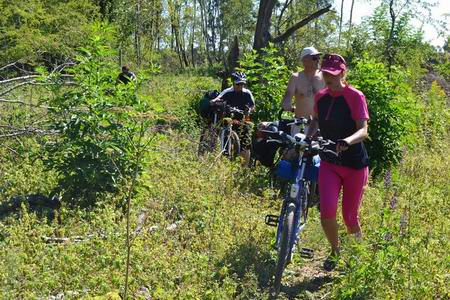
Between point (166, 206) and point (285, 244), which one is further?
point (166, 206)

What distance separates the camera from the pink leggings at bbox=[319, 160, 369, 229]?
4691mm

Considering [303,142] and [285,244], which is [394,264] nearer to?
[285,244]

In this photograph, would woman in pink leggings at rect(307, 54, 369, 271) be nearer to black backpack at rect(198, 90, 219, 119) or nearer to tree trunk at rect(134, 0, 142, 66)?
black backpack at rect(198, 90, 219, 119)

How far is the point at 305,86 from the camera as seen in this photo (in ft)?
21.0

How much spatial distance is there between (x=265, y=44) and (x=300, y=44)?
69.2 ft

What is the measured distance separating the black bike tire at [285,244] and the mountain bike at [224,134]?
367cm

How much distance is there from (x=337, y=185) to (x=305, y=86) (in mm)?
1965

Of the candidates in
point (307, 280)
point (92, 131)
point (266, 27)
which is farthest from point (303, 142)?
point (266, 27)

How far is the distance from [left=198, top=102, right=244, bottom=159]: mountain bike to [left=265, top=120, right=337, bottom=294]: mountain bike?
10.7ft

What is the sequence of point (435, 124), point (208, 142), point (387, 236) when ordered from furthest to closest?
1. point (435, 124)
2. point (208, 142)
3. point (387, 236)

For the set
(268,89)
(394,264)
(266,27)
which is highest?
(266,27)

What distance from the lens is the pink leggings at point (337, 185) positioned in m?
4.69

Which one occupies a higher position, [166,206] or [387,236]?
[387,236]

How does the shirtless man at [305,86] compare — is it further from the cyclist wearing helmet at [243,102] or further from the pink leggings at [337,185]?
the cyclist wearing helmet at [243,102]
